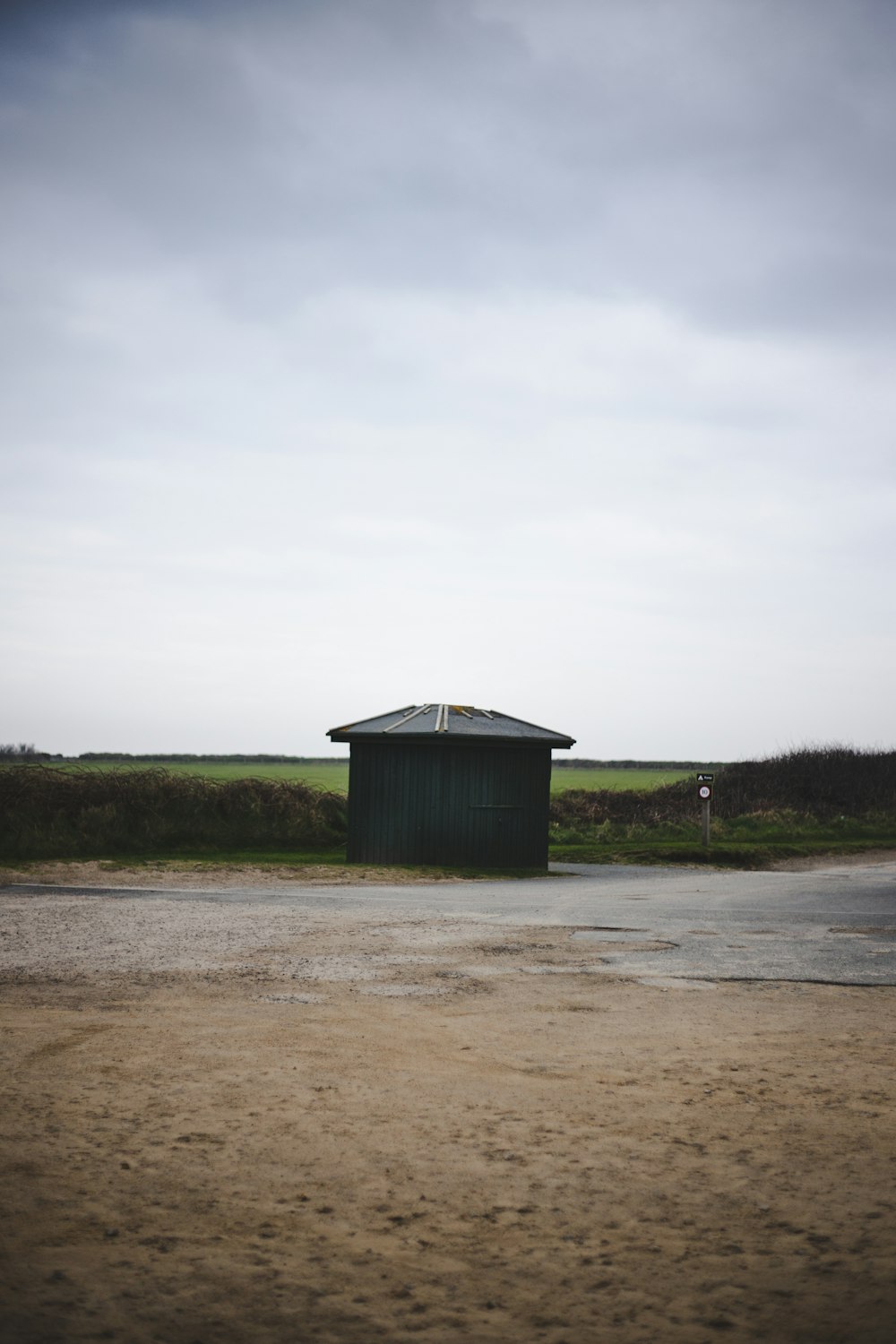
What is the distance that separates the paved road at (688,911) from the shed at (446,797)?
5.83 feet

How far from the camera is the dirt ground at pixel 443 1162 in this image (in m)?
3.69

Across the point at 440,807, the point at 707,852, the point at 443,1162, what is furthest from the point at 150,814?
the point at 443,1162

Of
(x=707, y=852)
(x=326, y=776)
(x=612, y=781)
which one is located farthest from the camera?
(x=326, y=776)

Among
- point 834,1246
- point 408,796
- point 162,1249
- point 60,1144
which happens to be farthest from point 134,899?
point 834,1246

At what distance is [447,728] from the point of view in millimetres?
22719

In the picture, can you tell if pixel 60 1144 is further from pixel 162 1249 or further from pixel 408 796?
pixel 408 796

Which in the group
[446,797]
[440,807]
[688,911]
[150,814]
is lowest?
[688,911]

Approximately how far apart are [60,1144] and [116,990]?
371cm

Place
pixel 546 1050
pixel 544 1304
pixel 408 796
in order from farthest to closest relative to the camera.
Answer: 1. pixel 408 796
2. pixel 546 1050
3. pixel 544 1304

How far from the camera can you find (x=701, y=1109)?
5.78 meters

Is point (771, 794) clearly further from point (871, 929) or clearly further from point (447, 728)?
point (871, 929)

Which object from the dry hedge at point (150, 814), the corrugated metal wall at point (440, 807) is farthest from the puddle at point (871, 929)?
the dry hedge at point (150, 814)

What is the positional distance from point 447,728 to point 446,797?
57.3 inches

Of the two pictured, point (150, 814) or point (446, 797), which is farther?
point (150, 814)
